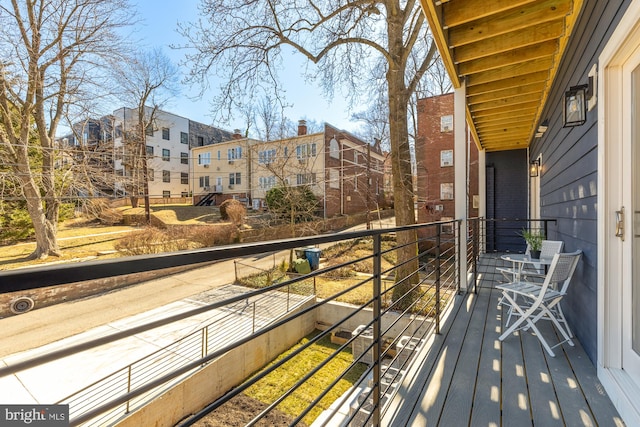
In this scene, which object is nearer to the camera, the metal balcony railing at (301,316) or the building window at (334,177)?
the metal balcony railing at (301,316)

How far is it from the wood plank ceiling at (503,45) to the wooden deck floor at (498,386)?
8.90 ft

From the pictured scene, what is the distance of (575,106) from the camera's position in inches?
97.0

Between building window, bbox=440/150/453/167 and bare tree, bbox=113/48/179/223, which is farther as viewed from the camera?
building window, bbox=440/150/453/167

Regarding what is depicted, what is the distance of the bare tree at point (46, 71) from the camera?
27.6 ft

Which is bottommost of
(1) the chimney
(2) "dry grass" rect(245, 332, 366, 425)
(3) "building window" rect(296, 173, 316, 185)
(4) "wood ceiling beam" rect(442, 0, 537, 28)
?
(2) "dry grass" rect(245, 332, 366, 425)

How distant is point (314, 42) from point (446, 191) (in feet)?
29.6

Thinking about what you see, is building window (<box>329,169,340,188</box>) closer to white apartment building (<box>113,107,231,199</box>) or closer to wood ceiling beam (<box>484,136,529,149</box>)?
wood ceiling beam (<box>484,136,529,149</box>)

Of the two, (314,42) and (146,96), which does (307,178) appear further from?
→ (146,96)

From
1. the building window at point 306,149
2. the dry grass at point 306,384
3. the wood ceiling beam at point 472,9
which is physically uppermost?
the building window at point 306,149

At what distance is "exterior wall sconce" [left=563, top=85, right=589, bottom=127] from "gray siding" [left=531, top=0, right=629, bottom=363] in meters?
0.08

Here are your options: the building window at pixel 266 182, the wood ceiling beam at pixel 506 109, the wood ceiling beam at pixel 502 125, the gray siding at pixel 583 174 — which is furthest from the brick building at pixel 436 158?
the gray siding at pixel 583 174

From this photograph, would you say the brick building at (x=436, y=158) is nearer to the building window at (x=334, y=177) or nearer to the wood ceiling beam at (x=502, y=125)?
the building window at (x=334, y=177)

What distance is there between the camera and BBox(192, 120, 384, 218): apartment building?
1354 centimetres

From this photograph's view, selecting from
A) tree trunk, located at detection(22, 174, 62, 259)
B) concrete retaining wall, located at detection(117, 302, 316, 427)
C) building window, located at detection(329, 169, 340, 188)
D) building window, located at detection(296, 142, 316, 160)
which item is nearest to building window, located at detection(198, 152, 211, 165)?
building window, located at detection(296, 142, 316, 160)
